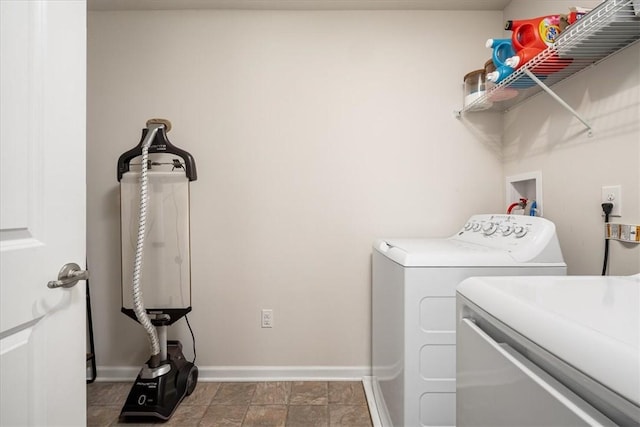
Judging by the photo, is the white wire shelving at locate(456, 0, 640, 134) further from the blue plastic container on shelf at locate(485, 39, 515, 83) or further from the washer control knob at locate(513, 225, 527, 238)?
the washer control knob at locate(513, 225, 527, 238)

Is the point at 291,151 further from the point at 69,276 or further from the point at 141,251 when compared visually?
the point at 69,276

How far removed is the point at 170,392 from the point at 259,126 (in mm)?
1631

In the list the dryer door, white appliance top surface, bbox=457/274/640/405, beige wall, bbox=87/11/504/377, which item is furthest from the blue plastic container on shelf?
the dryer door

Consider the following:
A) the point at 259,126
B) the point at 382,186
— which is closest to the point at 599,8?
the point at 382,186

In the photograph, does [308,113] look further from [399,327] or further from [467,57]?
[399,327]

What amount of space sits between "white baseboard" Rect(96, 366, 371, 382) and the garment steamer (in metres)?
0.19

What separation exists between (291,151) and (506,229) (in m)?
1.30

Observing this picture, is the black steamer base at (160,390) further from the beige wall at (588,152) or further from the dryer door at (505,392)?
the beige wall at (588,152)

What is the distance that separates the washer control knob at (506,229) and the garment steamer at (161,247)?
1.65m

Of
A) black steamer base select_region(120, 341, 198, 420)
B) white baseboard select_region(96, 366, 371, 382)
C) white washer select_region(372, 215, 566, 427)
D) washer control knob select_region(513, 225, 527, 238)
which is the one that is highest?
washer control knob select_region(513, 225, 527, 238)

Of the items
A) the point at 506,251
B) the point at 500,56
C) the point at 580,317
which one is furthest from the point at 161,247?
the point at 500,56

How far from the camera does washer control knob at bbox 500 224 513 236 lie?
1473 millimetres

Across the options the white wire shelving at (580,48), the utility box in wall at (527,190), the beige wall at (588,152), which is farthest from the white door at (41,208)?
the utility box in wall at (527,190)

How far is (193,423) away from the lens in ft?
5.37
